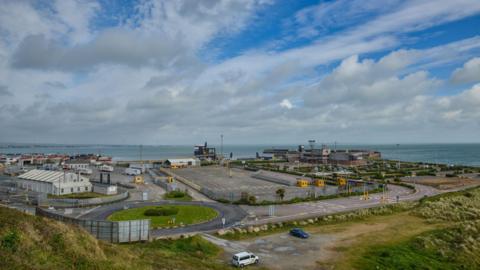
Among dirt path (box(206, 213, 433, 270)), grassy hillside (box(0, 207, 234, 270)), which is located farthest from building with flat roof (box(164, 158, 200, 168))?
grassy hillside (box(0, 207, 234, 270))

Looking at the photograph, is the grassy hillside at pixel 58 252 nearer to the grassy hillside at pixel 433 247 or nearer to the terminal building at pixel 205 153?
the grassy hillside at pixel 433 247

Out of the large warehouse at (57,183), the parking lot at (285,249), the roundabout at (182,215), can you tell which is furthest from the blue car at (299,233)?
the large warehouse at (57,183)

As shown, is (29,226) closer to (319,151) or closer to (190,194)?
(190,194)

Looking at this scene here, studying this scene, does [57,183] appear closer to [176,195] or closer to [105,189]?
[105,189]

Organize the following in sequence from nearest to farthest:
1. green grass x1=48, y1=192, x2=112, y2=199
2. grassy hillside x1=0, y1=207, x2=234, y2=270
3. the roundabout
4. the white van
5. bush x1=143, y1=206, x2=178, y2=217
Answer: grassy hillside x1=0, y1=207, x2=234, y2=270 < the white van < the roundabout < bush x1=143, y1=206, x2=178, y2=217 < green grass x1=48, y1=192, x2=112, y2=199

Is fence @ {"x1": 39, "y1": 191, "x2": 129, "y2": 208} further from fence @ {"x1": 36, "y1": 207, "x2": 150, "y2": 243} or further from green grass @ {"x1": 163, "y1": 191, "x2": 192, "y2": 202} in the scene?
fence @ {"x1": 36, "y1": 207, "x2": 150, "y2": 243}

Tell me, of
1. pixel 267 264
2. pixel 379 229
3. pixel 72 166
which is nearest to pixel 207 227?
pixel 267 264

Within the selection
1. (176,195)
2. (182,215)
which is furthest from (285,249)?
(176,195)
